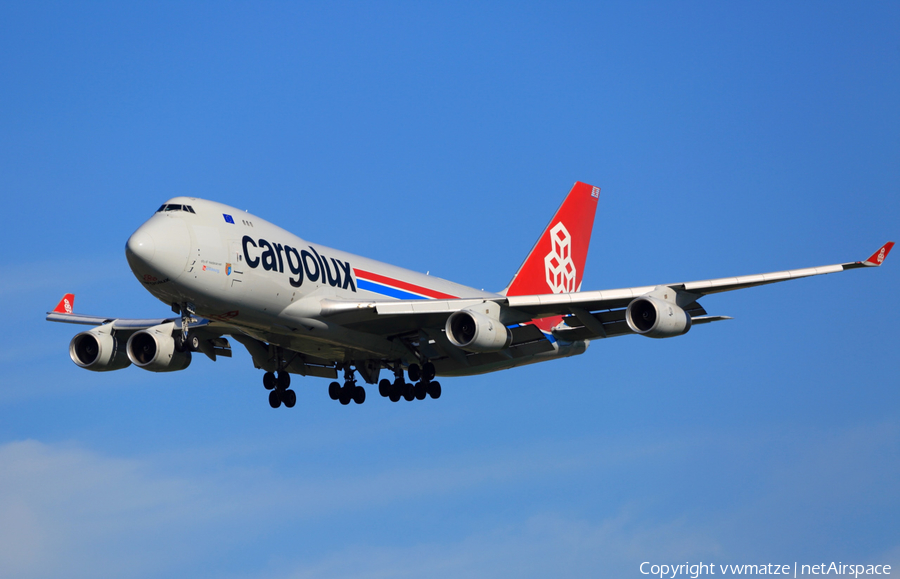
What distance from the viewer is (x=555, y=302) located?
3312cm

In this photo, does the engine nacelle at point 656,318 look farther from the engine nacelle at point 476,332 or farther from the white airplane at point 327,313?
the engine nacelle at point 476,332

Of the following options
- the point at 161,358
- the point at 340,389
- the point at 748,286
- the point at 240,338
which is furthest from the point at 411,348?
the point at 748,286

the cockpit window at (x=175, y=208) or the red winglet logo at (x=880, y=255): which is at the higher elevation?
the red winglet logo at (x=880, y=255)

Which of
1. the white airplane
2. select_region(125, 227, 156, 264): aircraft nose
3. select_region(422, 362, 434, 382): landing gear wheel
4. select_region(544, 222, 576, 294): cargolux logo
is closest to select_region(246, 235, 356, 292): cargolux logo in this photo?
the white airplane

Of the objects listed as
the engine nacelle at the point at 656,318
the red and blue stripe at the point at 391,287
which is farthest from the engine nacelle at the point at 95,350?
the engine nacelle at the point at 656,318

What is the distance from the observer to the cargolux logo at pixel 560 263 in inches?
1797

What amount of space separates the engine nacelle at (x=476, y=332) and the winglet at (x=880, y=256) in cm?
1134

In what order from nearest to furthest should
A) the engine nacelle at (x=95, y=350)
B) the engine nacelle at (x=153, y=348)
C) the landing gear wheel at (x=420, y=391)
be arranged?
the engine nacelle at (x=153, y=348) < the engine nacelle at (x=95, y=350) < the landing gear wheel at (x=420, y=391)

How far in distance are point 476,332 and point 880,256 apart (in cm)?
1233

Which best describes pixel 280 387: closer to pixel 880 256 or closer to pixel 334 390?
pixel 334 390

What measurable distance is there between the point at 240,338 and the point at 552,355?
39.9 feet

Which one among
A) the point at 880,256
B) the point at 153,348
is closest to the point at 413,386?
the point at 153,348

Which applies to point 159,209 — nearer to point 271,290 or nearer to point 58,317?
point 271,290

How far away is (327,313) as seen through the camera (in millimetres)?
33500
